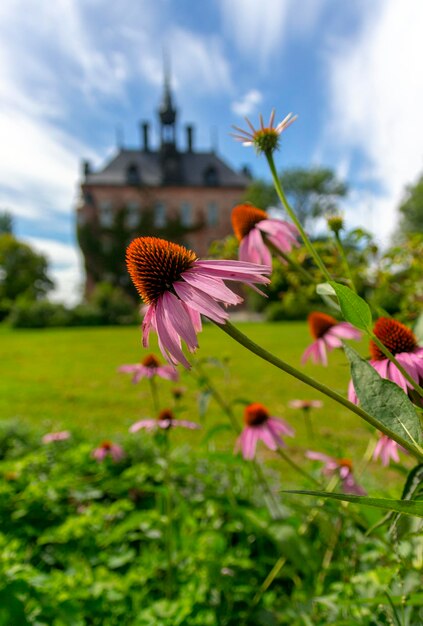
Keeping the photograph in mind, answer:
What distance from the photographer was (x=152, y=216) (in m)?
22.0

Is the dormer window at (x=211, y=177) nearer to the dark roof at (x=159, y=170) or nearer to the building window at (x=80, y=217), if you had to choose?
the dark roof at (x=159, y=170)

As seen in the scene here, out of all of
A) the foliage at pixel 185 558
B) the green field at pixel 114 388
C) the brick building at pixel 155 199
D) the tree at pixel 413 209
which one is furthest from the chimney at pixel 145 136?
the foliage at pixel 185 558

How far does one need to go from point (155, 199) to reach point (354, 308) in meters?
22.7

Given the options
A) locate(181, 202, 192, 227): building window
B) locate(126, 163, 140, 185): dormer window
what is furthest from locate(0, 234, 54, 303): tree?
locate(181, 202, 192, 227): building window

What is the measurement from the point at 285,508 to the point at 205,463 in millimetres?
849

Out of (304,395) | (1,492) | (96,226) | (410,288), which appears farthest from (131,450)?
(96,226)

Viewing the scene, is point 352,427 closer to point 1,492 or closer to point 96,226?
point 1,492

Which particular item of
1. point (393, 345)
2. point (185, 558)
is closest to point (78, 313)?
point (185, 558)

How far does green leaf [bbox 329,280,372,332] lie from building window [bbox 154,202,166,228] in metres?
22.5

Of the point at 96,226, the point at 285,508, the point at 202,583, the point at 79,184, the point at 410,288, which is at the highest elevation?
the point at 79,184

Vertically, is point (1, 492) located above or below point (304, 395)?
above

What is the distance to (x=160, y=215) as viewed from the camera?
22391 millimetres

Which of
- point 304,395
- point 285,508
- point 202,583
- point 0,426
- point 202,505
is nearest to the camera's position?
point 202,583

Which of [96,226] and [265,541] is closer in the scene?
[265,541]
